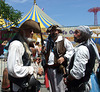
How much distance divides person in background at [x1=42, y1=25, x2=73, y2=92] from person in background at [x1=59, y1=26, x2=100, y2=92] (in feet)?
2.60

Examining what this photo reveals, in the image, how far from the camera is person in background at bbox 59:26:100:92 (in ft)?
6.79

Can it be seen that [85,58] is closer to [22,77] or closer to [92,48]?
[92,48]

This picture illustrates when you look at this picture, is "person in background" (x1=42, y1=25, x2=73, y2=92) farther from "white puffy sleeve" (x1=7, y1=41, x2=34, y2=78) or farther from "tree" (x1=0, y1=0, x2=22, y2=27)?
"tree" (x1=0, y1=0, x2=22, y2=27)

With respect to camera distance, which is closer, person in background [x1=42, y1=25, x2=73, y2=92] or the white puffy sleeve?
the white puffy sleeve

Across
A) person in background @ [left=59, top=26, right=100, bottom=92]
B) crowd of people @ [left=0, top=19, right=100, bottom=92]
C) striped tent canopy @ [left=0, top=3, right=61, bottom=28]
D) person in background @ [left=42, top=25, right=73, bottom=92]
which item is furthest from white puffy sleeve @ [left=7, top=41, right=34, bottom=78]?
striped tent canopy @ [left=0, top=3, right=61, bottom=28]

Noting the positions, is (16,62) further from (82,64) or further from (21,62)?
(82,64)

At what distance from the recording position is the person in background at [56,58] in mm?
3070

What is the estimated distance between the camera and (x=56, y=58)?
3100 millimetres

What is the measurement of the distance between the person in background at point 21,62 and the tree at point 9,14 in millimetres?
11574

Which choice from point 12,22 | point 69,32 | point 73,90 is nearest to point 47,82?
point 73,90

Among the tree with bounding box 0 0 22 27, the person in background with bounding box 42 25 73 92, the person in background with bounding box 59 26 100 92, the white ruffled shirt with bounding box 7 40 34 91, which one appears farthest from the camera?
the tree with bounding box 0 0 22 27

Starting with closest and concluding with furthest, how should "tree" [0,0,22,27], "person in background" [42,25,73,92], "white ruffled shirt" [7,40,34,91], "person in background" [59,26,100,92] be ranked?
"white ruffled shirt" [7,40,34,91] → "person in background" [59,26,100,92] → "person in background" [42,25,73,92] → "tree" [0,0,22,27]

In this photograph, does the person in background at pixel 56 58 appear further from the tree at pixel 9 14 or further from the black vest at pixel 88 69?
the tree at pixel 9 14

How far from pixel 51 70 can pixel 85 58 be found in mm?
1209
